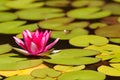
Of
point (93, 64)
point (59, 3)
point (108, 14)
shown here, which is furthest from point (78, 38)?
point (59, 3)

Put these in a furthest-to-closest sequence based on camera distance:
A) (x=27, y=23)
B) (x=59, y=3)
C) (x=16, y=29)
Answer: (x=59, y=3), (x=27, y=23), (x=16, y=29)

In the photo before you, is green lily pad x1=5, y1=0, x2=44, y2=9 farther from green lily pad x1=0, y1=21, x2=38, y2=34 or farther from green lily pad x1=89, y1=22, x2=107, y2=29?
green lily pad x1=89, y1=22, x2=107, y2=29

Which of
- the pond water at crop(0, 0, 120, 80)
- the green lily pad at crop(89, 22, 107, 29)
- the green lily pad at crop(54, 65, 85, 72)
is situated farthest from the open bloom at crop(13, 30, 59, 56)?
the green lily pad at crop(89, 22, 107, 29)

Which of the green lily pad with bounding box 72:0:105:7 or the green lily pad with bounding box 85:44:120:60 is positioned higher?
the green lily pad with bounding box 72:0:105:7

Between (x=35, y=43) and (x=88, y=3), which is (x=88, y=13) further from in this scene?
(x=35, y=43)

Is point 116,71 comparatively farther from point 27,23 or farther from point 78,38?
point 27,23

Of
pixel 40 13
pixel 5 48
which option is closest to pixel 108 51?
pixel 5 48

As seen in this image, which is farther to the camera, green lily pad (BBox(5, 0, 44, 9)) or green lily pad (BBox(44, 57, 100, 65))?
green lily pad (BBox(5, 0, 44, 9))
